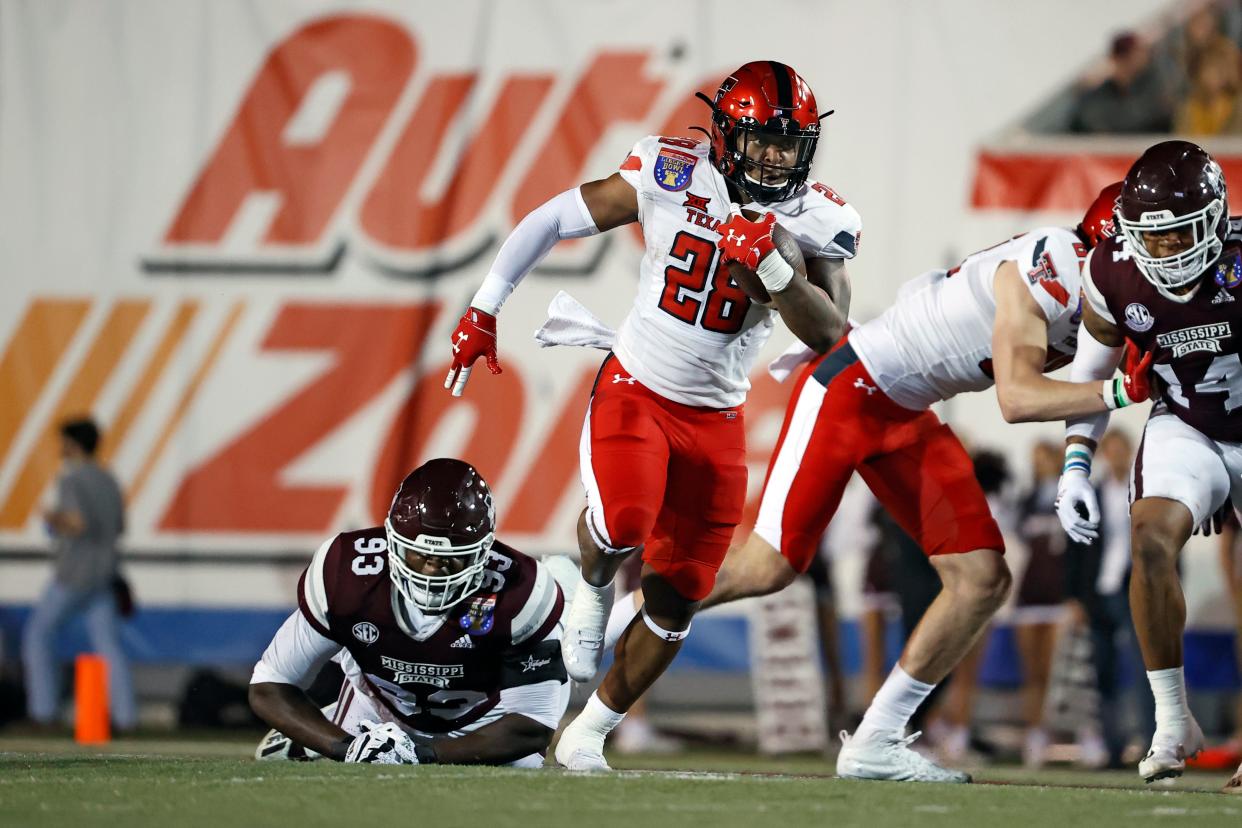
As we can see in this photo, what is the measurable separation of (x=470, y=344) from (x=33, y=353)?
232 inches

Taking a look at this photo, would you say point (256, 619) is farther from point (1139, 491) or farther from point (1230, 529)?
point (1139, 491)

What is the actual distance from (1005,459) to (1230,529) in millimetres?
1311

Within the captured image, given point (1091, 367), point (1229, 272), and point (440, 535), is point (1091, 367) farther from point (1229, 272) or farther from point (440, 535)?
point (440, 535)

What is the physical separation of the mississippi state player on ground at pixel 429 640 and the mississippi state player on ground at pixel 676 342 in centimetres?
17

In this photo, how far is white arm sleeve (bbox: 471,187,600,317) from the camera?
5234 mm

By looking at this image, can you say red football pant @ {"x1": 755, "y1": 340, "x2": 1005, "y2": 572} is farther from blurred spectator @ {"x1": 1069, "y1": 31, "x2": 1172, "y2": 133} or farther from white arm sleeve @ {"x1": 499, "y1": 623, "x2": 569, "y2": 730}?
blurred spectator @ {"x1": 1069, "y1": 31, "x2": 1172, "y2": 133}

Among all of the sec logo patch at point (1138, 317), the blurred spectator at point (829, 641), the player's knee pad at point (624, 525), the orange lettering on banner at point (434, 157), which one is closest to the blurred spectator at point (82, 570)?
the orange lettering on banner at point (434, 157)

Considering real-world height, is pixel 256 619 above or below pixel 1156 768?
above

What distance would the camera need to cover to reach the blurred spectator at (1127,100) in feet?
31.1

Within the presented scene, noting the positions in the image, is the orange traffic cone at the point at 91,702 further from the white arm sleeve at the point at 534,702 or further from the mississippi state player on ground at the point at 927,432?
the mississippi state player on ground at the point at 927,432

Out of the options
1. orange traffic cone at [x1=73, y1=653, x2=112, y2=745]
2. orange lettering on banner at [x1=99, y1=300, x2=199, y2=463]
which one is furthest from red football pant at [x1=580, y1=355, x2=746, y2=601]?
orange lettering on banner at [x1=99, y1=300, x2=199, y2=463]

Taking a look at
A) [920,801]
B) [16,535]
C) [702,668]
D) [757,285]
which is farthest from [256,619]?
[920,801]

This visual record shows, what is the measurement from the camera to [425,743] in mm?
5055

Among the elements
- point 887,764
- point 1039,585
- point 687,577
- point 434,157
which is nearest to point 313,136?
point 434,157
